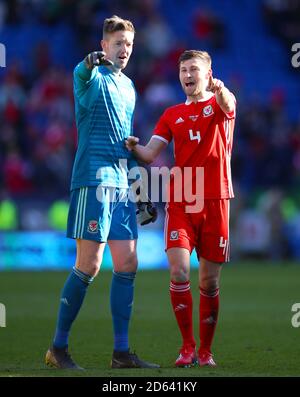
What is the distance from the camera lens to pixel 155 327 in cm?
942

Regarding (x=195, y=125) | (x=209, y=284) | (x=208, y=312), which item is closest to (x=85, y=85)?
(x=195, y=125)

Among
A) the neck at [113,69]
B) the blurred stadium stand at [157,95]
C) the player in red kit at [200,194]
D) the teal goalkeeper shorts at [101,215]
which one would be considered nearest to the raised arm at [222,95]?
the player in red kit at [200,194]

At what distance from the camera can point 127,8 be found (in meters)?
21.3

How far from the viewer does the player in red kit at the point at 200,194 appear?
7145 mm

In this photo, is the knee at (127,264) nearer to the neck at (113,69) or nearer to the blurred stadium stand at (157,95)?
the neck at (113,69)

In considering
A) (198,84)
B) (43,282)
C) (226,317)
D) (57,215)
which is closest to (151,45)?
(57,215)

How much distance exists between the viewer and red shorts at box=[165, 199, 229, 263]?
7.19 metres

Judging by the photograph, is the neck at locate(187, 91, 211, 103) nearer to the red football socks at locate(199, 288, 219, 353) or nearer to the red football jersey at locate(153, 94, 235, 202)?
the red football jersey at locate(153, 94, 235, 202)

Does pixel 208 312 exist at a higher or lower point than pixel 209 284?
lower

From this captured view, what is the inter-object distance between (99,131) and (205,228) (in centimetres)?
101

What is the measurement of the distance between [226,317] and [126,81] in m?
3.72

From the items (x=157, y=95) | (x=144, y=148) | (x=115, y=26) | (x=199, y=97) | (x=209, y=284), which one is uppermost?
(x=157, y=95)

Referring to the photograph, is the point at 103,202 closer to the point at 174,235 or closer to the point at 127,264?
the point at 127,264

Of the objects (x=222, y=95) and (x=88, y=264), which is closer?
(x=88, y=264)
